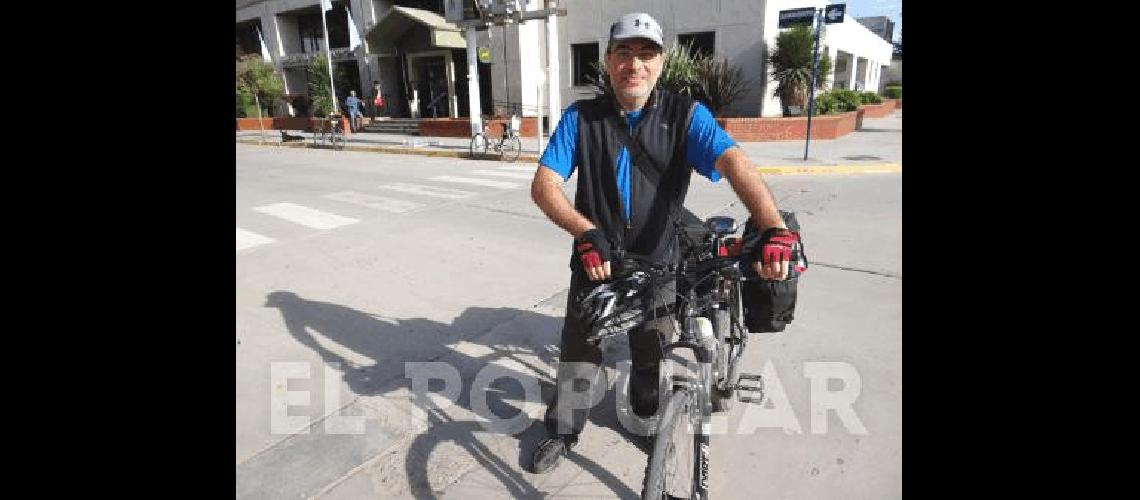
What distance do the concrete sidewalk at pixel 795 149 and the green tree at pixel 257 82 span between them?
5.35 meters

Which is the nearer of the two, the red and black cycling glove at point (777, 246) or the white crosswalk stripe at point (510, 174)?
the red and black cycling glove at point (777, 246)

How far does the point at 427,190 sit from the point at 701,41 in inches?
469

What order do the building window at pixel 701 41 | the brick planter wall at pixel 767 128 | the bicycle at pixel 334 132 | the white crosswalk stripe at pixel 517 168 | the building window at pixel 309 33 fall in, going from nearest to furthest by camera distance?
the white crosswalk stripe at pixel 517 168 → the brick planter wall at pixel 767 128 → the building window at pixel 701 41 → the bicycle at pixel 334 132 → the building window at pixel 309 33

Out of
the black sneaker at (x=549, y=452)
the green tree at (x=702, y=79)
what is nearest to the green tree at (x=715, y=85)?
the green tree at (x=702, y=79)

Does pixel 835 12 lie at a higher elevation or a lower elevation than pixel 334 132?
higher

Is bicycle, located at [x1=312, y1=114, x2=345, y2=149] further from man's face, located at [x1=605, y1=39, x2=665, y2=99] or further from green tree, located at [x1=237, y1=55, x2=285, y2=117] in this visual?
man's face, located at [x1=605, y1=39, x2=665, y2=99]

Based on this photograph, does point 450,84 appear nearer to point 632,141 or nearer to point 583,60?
point 583,60

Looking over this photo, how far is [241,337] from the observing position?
4109 millimetres

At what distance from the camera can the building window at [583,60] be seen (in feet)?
66.7

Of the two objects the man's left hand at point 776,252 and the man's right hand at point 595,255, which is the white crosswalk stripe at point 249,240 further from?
the man's left hand at point 776,252

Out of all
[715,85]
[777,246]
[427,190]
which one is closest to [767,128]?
[715,85]

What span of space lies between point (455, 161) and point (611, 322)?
44.1 feet

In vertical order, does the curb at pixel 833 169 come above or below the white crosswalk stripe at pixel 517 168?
below

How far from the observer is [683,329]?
6.48ft
